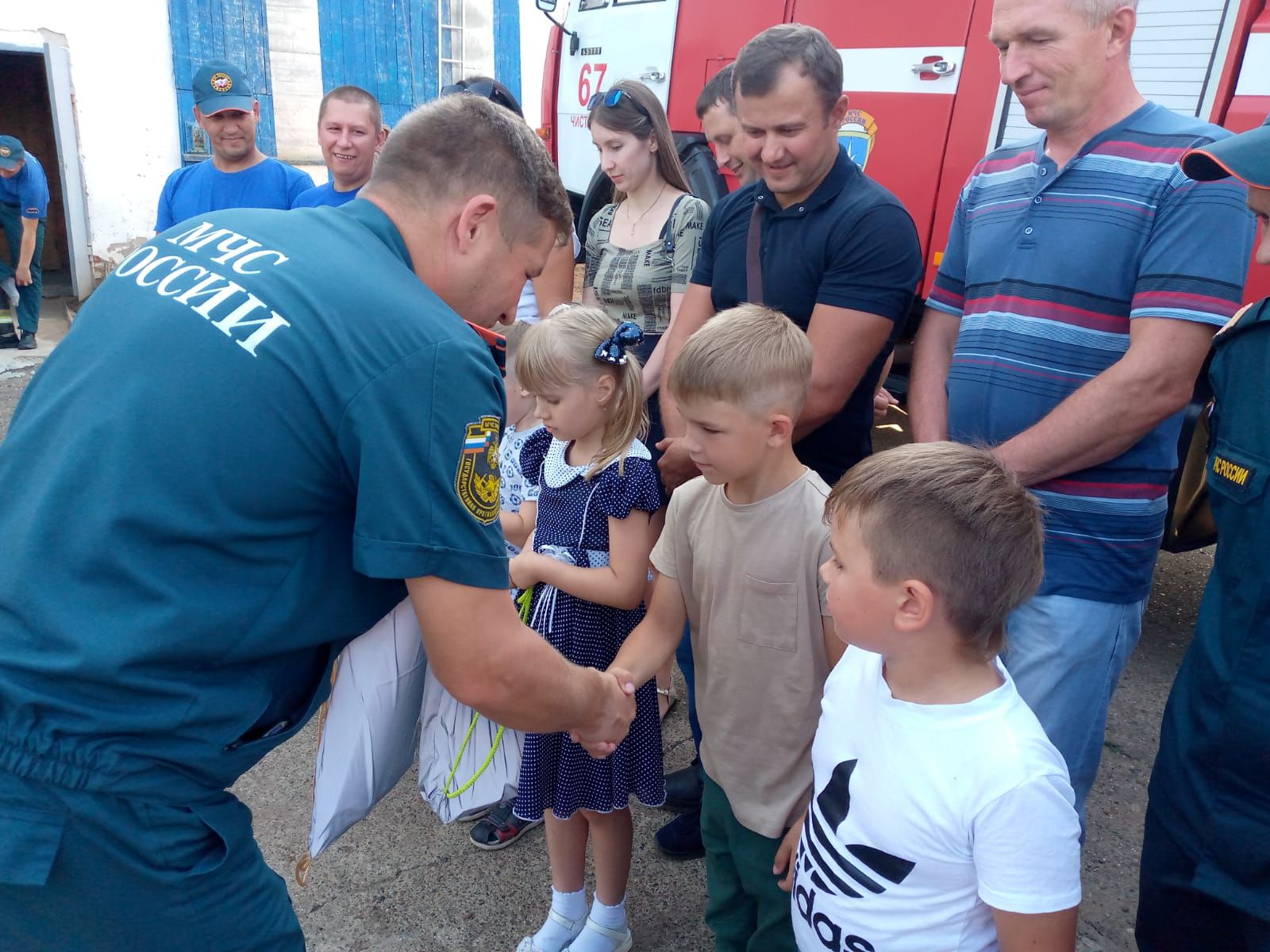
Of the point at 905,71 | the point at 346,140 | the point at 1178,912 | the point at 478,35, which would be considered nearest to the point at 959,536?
the point at 1178,912

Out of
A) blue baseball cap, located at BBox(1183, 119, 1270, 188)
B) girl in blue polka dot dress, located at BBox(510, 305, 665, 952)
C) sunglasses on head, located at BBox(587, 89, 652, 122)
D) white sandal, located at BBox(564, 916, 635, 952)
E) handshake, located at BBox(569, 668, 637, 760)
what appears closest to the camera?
blue baseball cap, located at BBox(1183, 119, 1270, 188)

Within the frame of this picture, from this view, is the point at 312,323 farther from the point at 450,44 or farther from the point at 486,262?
the point at 450,44

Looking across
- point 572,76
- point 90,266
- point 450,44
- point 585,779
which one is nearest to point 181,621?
point 585,779

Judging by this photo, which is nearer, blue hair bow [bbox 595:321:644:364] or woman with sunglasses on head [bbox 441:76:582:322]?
blue hair bow [bbox 595:321:644:364]

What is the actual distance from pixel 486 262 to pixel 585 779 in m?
1.23

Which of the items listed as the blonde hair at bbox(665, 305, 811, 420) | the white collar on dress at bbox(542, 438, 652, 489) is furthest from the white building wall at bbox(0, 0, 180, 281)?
the blonde hair at bbox(665, 305, 811, 420)

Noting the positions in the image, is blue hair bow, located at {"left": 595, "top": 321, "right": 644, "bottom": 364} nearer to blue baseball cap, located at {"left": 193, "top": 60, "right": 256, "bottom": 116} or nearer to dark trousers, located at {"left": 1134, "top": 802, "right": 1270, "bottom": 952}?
dark trousers, located at {"left": 1134, "top": 802, "right": 1270, "bottom": 952}

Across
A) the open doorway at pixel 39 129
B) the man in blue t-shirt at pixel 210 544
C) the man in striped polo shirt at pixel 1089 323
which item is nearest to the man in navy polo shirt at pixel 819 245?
the man in striped polo shirt at pixel 1089 323

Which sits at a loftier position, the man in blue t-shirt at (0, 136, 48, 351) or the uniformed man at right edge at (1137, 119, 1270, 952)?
the uniformed man at right edge at (1137, 119, 1270, 952)

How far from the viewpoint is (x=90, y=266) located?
9.60 meters

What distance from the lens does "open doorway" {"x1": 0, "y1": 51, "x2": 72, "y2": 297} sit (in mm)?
11539

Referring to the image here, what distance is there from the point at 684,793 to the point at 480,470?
180 centimetres

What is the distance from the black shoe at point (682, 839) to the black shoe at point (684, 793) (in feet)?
0.35

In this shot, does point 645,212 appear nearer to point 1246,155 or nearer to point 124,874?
point 1246,155
